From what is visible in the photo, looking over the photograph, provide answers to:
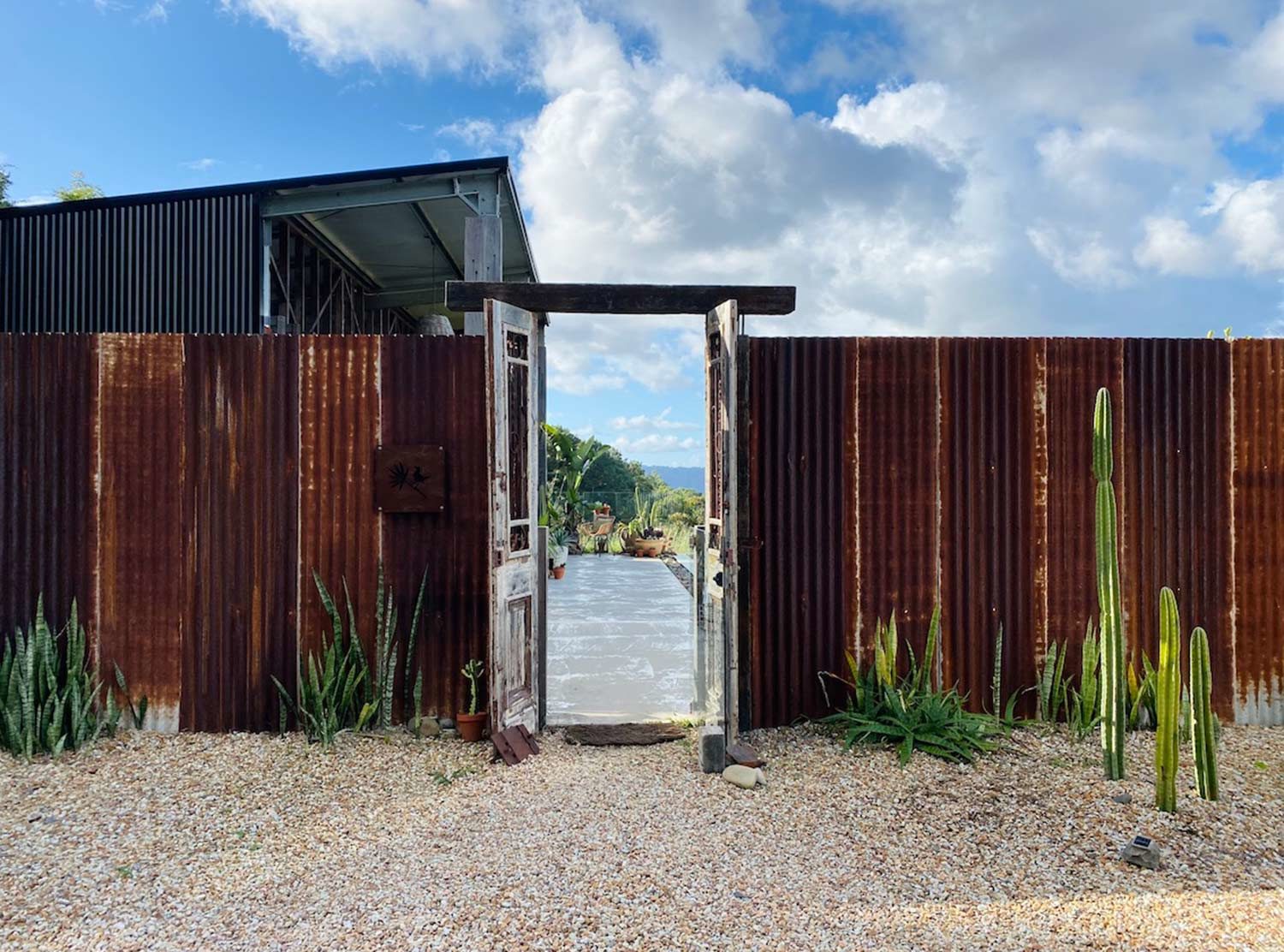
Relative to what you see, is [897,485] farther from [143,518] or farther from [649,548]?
[649,548]

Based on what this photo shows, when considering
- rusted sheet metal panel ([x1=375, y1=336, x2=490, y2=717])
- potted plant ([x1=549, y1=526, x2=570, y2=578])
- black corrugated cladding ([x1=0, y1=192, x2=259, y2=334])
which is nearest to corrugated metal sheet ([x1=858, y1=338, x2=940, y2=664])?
rusted sheet metal panel ([x1=375, y1=336, x2=490, y2=717])

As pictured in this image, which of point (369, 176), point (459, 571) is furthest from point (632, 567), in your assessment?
point (459, 571)

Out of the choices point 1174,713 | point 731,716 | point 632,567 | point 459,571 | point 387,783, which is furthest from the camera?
point 632,567

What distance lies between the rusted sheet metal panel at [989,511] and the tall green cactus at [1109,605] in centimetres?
89

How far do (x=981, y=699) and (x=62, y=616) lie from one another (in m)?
5.42

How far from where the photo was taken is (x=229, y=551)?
4.45m

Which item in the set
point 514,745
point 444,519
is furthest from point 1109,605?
point 444,519

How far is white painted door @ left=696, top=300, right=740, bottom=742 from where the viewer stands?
13.1ft

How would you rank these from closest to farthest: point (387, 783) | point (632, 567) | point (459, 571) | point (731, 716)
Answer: point (387, 783) → point (731, 716) → point (459, 571) → point (632, 567)

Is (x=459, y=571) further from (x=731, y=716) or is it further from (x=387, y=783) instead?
(x=731, y=716)

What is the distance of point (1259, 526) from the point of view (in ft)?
15.2

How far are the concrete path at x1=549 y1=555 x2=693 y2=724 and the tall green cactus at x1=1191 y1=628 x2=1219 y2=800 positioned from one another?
2.62 metres

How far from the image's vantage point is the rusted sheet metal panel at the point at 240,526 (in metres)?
4.43

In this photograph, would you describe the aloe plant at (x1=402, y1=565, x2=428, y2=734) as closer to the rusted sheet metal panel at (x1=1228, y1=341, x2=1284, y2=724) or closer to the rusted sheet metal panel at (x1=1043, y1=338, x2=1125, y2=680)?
the rusted sheet metal panel at (x1=1043, y1=338, x2=1125, y2=680)
